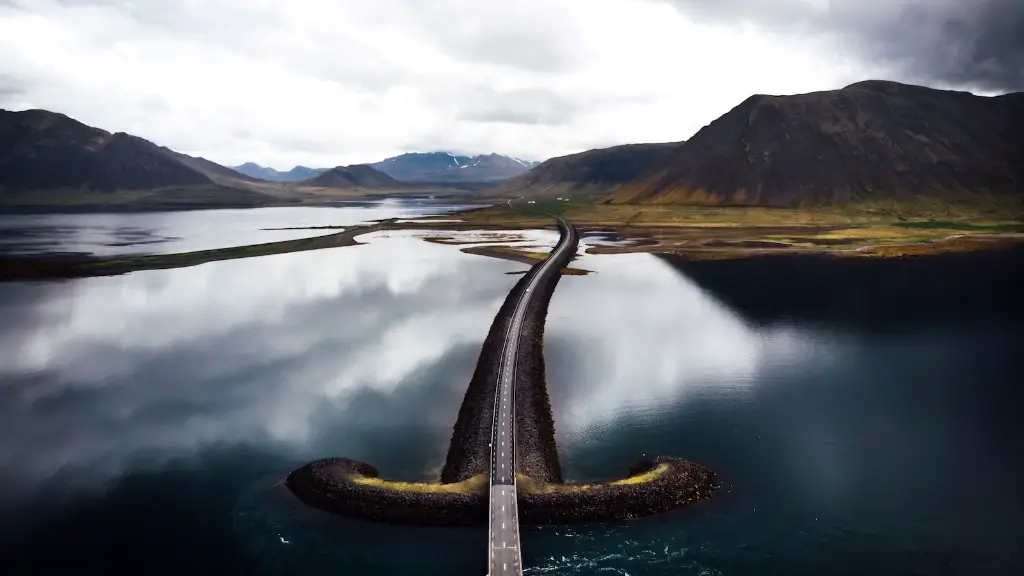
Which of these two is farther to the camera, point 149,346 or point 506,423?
point 149,346

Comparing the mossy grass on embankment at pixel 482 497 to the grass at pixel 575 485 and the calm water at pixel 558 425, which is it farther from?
the calm water at pixel 558 425

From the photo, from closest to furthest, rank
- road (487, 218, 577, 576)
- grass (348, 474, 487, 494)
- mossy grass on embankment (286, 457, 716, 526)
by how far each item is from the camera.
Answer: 1. road (487, 218, 577, 576)
2. mossy grass on embankment (286, 457, 716, 526)
3. grass (348, 474, 487, 494)

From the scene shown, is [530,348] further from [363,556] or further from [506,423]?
[363,556]

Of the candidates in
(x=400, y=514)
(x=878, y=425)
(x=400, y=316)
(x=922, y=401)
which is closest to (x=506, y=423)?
(x=400, y=514)

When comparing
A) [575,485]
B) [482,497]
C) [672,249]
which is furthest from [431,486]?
[672,249]

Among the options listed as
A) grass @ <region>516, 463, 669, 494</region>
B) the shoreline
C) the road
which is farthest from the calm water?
the shoreline

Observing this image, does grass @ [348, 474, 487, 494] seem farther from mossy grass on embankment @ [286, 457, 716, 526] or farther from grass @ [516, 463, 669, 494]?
grass @ [516, 463, 669, 494]
